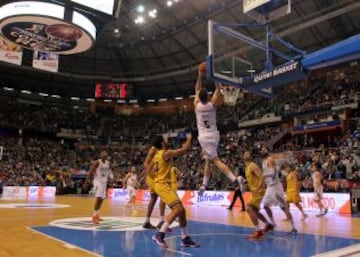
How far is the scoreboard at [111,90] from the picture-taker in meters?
42.9

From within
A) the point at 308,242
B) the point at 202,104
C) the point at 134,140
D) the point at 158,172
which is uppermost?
the point at 134,140

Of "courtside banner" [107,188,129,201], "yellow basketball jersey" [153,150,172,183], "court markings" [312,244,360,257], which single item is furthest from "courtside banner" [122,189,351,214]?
"yellow basketball jersey" [153,150,172,183]

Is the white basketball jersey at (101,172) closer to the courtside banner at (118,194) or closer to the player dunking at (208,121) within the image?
the player dunking at (208,121)

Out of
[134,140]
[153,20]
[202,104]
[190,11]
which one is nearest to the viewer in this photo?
[202,104]

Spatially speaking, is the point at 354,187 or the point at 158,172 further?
the point at 354,187

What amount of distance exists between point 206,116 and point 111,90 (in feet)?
120

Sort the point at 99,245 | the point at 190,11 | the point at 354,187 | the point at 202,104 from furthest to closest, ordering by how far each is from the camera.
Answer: the point at 190,11 → the point at 354,187 → the point at 202,104 → the point at 99,245

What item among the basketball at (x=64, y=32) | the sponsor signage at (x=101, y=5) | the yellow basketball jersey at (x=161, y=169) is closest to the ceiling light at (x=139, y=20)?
the basketball at (x=64, y=32)

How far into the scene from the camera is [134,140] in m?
45.3

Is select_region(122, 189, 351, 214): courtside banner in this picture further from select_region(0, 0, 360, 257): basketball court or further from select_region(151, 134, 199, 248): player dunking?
select_region(151, 134, 199, 248): player dunking

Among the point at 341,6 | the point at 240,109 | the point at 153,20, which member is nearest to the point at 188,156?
the point at 240,109

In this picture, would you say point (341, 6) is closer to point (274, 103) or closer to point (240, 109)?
point (274, 103)

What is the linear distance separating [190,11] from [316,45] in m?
9.53

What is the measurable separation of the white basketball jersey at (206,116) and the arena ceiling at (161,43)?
30.0ft
